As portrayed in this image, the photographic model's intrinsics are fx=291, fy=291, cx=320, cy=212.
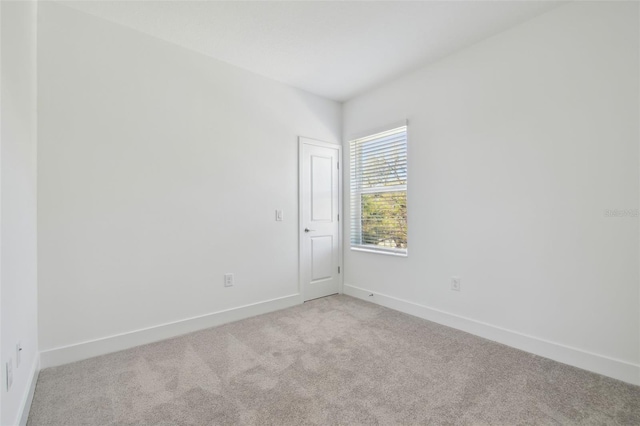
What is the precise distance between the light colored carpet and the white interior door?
1.11 metres

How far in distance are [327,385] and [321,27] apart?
2663 millimetres

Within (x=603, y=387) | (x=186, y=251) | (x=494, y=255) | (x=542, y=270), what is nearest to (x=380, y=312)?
(x=494, y=255)

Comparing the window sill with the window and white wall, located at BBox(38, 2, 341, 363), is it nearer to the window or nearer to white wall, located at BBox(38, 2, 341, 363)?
the window

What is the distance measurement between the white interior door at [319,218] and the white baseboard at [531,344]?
83cm

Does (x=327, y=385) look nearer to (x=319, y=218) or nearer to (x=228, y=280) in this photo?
(x=228, y=280)

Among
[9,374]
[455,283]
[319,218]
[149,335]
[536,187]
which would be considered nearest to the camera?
[9,374]

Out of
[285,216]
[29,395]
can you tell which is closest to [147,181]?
[285,216]

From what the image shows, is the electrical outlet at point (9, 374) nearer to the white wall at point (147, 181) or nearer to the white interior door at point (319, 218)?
the white wall at point (147, 181)

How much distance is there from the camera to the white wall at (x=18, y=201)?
1302 millimetres

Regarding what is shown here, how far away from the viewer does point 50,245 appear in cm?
210

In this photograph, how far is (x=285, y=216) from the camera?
3.41m

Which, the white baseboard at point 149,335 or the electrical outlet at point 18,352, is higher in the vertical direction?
the electrical outlet at point 18,352

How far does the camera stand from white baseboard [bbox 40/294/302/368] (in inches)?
83.8

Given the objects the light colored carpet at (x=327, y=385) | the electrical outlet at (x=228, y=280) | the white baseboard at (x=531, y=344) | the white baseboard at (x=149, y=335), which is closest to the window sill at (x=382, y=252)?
the white baseboard at (x=531, y=344)
